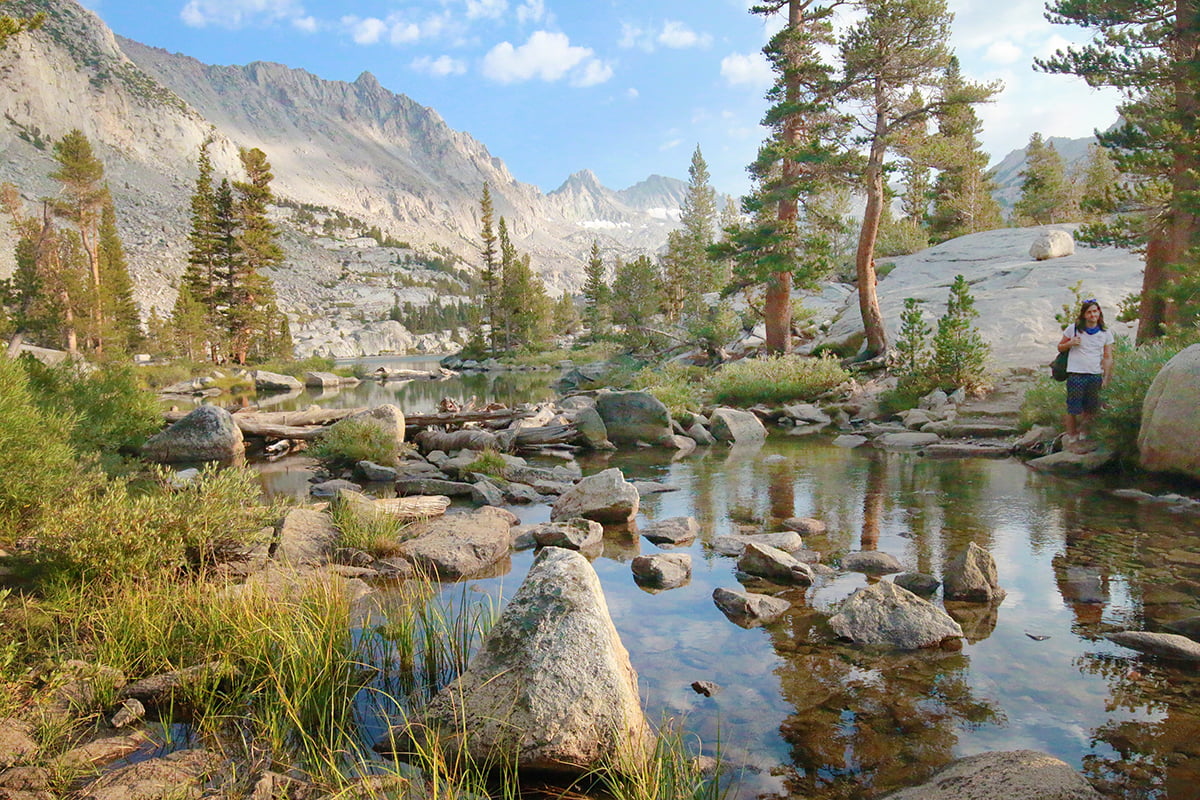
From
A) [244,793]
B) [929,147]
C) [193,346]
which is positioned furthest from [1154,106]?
[193,346]

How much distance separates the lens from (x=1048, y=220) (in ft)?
149

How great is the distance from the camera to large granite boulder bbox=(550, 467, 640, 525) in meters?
8.94

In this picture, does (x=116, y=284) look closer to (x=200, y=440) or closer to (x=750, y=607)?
(x=200, y=440)

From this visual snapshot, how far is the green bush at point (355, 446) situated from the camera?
13219 mm

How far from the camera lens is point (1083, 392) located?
10.7 m

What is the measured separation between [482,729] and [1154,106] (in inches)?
748

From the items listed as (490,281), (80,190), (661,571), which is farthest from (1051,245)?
(80,190)

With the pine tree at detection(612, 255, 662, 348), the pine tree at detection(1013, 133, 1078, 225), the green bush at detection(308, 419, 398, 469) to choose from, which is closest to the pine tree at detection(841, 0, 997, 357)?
the green bush at detection(308, 419, 398, 469)

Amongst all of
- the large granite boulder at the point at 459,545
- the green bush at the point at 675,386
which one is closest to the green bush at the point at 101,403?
the large granite boulder at the point at 459,545

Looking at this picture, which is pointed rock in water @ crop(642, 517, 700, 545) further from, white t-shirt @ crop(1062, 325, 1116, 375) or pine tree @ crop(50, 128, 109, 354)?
pine tree @ crop(50, 128, 109, 354)

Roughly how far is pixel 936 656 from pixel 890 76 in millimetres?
20577

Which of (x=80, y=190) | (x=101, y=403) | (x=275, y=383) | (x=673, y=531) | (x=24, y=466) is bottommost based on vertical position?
(x=673, y=531)

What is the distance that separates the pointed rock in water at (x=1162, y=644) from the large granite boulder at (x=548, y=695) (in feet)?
12.2

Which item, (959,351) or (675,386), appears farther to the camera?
(675,386)
